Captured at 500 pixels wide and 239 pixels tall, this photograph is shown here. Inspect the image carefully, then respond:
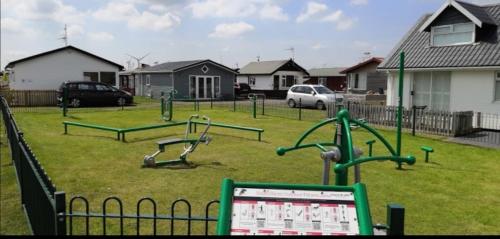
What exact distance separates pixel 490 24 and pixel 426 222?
48.9 ft

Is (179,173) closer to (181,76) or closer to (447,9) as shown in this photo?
(447,9)

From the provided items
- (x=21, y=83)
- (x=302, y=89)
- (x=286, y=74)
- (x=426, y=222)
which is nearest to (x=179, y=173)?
(x=426, y=222)

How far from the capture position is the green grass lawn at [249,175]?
641 centimetres

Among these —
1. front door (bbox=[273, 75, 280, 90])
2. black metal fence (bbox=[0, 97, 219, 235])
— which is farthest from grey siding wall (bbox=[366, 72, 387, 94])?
black metal fence (bbox=[0, 97, 219, 235])

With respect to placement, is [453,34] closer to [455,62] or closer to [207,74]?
[455,62]

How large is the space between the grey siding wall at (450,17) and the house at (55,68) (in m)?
25.2

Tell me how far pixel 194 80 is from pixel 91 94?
39.0ft

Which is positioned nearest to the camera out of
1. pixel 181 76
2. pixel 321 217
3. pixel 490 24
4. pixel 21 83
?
pixel 321 217

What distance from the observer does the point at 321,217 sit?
285cm

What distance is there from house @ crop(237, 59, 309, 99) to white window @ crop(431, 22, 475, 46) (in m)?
26.0

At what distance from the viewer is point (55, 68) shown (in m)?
33.3

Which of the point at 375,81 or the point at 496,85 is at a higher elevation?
the point at 375,81

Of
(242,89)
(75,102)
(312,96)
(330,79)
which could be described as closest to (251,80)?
(242,89)

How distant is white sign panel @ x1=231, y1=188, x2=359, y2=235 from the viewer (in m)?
2.79
